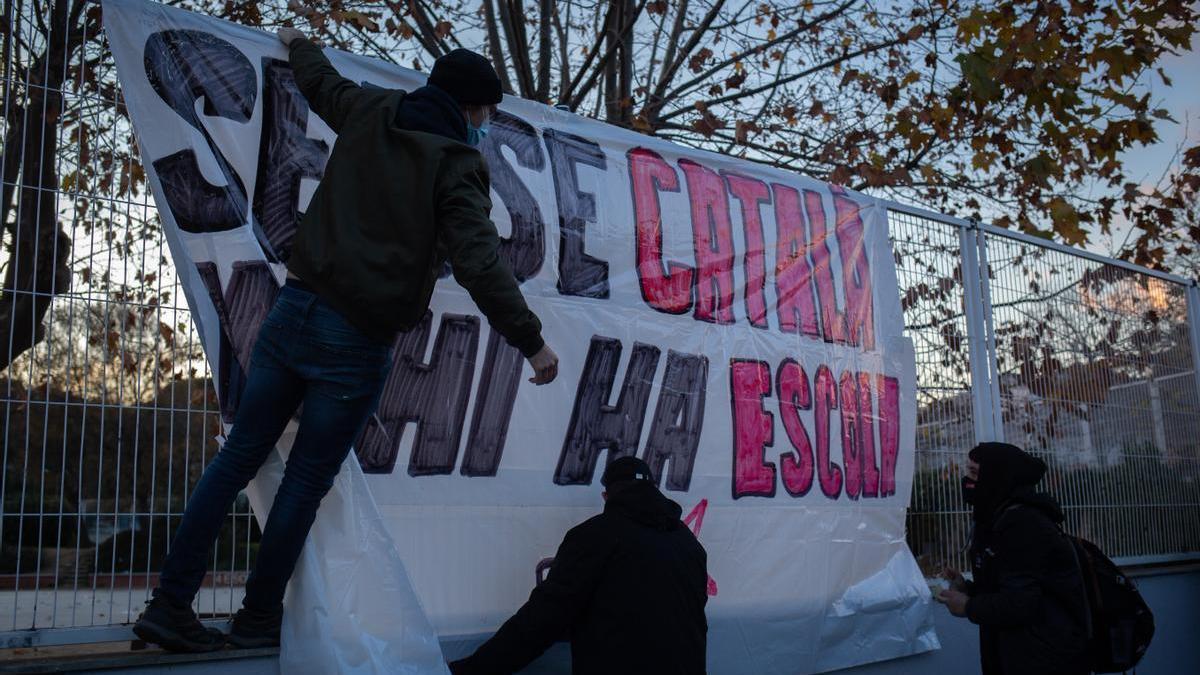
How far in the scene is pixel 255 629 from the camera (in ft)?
11.5

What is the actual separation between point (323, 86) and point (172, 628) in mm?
1845

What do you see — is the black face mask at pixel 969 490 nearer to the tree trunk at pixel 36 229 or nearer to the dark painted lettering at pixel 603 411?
the dark painted lettering at pixel 603 411

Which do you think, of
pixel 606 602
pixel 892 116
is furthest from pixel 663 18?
pixel 606 602

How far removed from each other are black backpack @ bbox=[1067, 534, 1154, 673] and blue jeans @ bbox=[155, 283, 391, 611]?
339cm

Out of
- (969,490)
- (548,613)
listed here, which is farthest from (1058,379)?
(548,613)

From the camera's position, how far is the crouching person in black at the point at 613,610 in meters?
3.85

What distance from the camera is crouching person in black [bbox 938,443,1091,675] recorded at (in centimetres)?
475

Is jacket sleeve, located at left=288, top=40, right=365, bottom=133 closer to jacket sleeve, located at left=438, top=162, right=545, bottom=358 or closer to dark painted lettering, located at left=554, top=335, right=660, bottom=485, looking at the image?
jacket sleeve, located at left=438, top=162, right=545, bottom=358

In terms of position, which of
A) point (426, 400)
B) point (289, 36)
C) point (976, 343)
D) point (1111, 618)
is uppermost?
point (289, 36)

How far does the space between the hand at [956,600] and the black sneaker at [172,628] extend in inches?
128

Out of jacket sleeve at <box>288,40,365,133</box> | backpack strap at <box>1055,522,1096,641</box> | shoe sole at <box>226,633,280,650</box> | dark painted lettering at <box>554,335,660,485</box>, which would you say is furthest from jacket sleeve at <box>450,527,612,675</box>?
backpack strap at <box>1055,522,1096,641</box>

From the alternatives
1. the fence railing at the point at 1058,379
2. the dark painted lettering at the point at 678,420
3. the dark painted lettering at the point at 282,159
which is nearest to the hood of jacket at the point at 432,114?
the dark painted lettering at the point at 282,159

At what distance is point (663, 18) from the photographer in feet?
32.6

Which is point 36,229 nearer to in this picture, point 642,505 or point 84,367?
point 84,367
